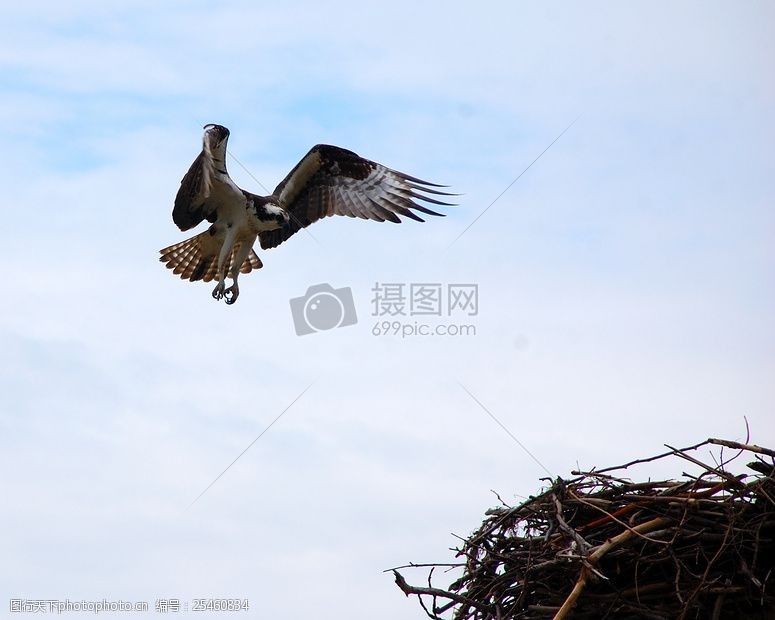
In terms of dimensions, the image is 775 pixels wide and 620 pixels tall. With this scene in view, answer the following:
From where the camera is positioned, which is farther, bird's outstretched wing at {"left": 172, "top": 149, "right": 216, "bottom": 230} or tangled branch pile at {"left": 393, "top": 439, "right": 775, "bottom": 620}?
bird's outstretched wing at {"left": 172, "top": 149, "right": 216, "bottom": 230}

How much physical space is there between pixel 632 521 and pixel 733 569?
563mm

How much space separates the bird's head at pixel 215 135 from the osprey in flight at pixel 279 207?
48 centimetres

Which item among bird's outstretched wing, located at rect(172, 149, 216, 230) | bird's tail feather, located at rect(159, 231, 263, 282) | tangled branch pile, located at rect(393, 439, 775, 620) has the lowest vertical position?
tangled branch pile, located at rect(393, 439, 775, 620)

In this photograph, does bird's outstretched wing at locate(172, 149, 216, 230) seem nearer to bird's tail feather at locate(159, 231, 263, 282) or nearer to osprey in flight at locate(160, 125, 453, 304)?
osprey in flight at locate(160, 125, 453, 304)

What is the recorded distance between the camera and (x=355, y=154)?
10.4m

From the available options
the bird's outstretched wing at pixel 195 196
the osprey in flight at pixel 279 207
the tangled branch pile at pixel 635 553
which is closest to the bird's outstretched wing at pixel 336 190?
the osprey in flight at pixel 279 207

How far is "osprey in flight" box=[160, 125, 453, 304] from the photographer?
9.66 metres

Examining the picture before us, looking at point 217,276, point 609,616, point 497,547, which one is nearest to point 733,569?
point 609,616

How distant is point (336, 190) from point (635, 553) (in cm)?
583

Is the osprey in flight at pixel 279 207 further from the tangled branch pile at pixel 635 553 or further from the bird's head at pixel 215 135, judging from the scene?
the tangled branch pile at pixel 635 553

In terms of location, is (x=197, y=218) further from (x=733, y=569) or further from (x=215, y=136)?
(x=733, y=569)

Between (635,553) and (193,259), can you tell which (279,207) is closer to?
(193,259)

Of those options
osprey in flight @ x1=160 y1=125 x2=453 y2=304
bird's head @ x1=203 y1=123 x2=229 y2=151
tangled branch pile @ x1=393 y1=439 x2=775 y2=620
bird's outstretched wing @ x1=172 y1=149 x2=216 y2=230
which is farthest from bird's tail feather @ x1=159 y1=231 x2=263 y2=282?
tangled branch pile @ x1=393 y1=439 x2=775 y2=620

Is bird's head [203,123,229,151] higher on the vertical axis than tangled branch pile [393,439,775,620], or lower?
higher
